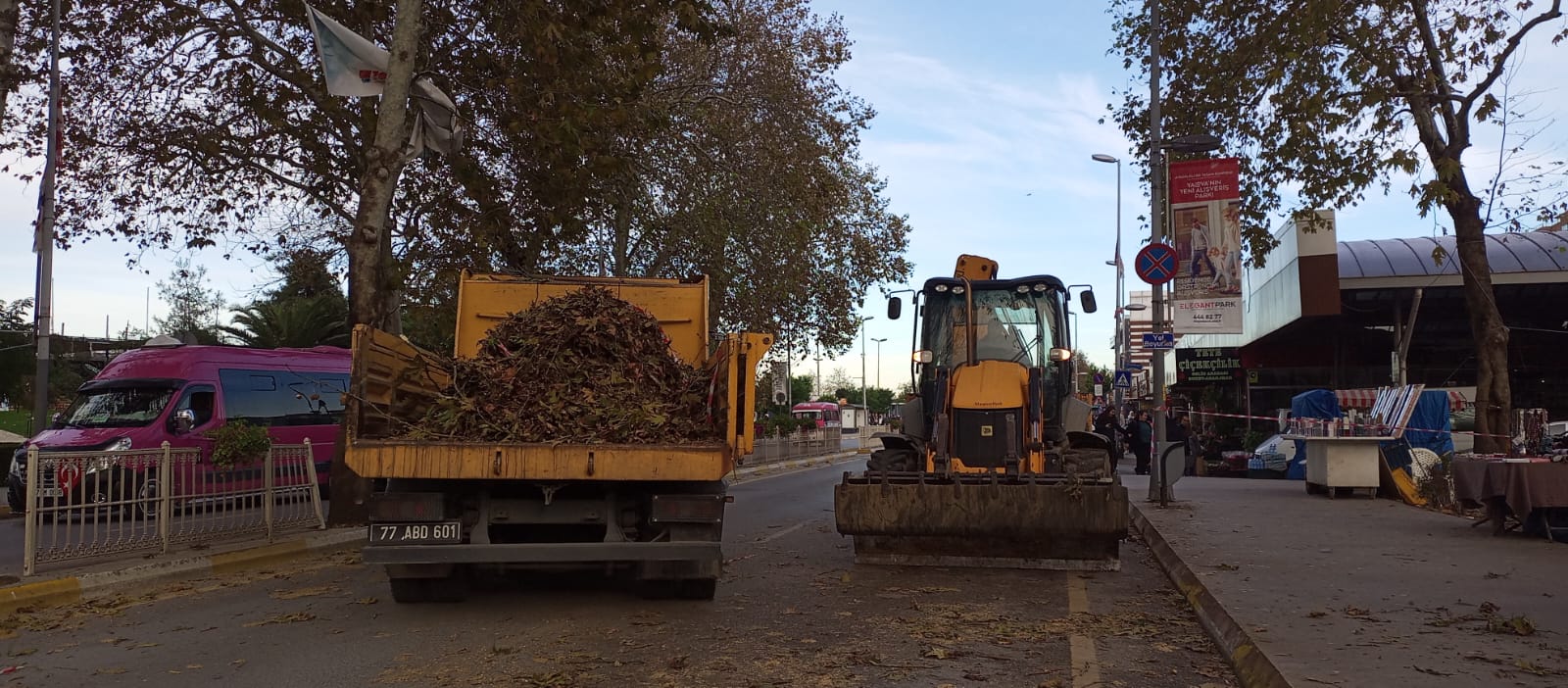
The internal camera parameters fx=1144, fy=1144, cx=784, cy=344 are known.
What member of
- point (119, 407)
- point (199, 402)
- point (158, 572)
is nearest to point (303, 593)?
point (158, 572)

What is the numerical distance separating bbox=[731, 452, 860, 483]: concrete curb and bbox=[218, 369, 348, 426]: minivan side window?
28.0ft

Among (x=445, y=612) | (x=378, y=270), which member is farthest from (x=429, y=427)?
(x=378, y=270)

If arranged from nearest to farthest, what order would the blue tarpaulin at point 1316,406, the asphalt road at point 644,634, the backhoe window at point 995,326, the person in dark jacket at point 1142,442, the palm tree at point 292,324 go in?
the asphalt road at point 644,634 → the backhoe window at point 995,326 → the blue tarpaulin at point 1316,406 → the person in dark jacket at point 1142,442 → the palm tree at point 292,324

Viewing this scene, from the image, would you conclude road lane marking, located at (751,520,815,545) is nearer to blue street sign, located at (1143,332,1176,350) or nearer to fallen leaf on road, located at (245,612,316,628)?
fallen leaf on road, located at (245,612,316,628)

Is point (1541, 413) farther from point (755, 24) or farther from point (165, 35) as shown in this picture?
point (165, 35)

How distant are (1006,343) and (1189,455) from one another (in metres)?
17.0

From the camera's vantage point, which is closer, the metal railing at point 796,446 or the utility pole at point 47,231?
the utility pole at point 47,231

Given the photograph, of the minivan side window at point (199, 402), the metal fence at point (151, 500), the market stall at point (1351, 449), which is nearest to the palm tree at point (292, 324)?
the minivan side window at point (199, 402)

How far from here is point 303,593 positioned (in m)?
8.82

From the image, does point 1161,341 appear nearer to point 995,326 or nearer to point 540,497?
point 995,326

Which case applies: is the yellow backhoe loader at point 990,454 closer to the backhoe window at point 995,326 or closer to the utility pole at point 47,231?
the backhoe window at point 995,326

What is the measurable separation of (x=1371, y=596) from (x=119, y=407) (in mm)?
16005

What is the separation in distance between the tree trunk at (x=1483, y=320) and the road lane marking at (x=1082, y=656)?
12.1 metres

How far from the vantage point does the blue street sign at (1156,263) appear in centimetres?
1593
